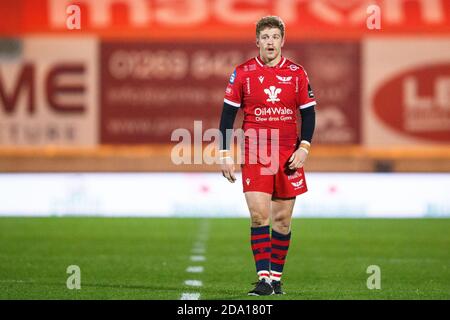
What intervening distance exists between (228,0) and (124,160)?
21.3 feet

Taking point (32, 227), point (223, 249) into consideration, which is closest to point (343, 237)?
point (223, 249)

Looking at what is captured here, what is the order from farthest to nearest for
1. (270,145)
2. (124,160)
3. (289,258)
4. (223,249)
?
(124,160) < (223,249) < (289,258) < (270,145)

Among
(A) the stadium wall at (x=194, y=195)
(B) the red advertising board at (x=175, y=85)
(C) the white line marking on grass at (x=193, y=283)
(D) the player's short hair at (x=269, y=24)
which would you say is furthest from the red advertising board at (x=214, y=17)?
(D) the player's short hair at (x=269, y=24)

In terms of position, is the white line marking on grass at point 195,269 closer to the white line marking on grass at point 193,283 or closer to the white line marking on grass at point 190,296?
the white line marking on grass at point 193,283

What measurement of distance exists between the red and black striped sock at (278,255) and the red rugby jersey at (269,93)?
68 centimetres

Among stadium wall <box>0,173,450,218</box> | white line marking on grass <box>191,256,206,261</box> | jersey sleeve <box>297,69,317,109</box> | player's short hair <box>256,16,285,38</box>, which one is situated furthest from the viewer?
stadium wall <box>0,173,450,218</box>

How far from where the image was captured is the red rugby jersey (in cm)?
815

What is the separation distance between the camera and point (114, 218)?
1806 cm

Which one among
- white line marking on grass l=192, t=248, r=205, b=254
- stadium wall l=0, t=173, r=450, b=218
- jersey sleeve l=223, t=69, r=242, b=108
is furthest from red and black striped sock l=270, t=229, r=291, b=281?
stadium wall l=0, t=173, r=450, b=218

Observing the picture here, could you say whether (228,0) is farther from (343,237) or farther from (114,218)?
(343,237)

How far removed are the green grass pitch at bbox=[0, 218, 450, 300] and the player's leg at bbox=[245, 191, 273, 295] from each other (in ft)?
0.59

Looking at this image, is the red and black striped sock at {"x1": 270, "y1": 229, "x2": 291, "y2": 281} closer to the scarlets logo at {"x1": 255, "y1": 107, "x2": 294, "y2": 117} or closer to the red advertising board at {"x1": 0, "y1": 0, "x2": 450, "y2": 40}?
the scarlets logo at {"x1": 255, "y1": 107, "x2": 294, "y2": 117}

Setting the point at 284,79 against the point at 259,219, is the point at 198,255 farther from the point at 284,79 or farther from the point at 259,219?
the point at 284,79

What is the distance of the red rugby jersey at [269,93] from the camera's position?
321 inches
